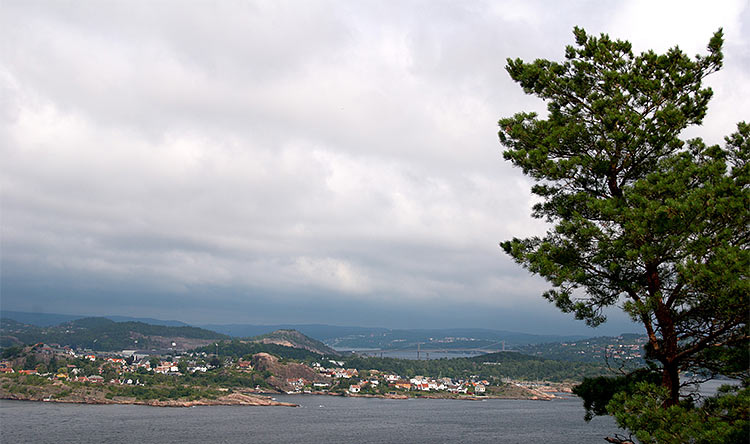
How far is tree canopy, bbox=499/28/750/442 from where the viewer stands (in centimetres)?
1053

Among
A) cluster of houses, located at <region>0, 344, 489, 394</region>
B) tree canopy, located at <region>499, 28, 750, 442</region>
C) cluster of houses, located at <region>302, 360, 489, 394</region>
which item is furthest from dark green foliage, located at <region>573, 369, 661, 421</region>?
cluster of houses, located at <region>302, 360, 489, 394</region>

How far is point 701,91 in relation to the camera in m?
12.4

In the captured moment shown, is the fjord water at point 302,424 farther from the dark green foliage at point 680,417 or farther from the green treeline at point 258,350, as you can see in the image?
the green treeline at point 258,350

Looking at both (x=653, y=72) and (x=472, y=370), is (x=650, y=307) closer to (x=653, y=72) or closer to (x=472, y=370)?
(x=653, y=72)

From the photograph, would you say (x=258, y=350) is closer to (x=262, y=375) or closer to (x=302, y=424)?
(x=262, y=375)

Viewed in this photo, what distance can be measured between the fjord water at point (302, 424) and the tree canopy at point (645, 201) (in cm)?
5757

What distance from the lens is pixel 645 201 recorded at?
10.7m

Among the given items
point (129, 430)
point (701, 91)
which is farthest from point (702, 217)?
point (129, 430)

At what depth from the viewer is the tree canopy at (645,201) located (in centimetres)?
1053

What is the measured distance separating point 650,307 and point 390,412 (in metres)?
93.7

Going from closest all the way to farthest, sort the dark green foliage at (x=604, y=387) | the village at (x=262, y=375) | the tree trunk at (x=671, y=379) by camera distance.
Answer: the tree trunk at (x=671, y=379) → the dark green foliage at (x=604, y=387) → the village at (x=262, y=375)

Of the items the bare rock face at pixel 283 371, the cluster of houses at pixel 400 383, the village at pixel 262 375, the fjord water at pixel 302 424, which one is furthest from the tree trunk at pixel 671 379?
the bare rock face at pixel 283 371

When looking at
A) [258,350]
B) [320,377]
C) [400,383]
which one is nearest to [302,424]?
[400,383]

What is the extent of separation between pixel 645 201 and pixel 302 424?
255 feet
